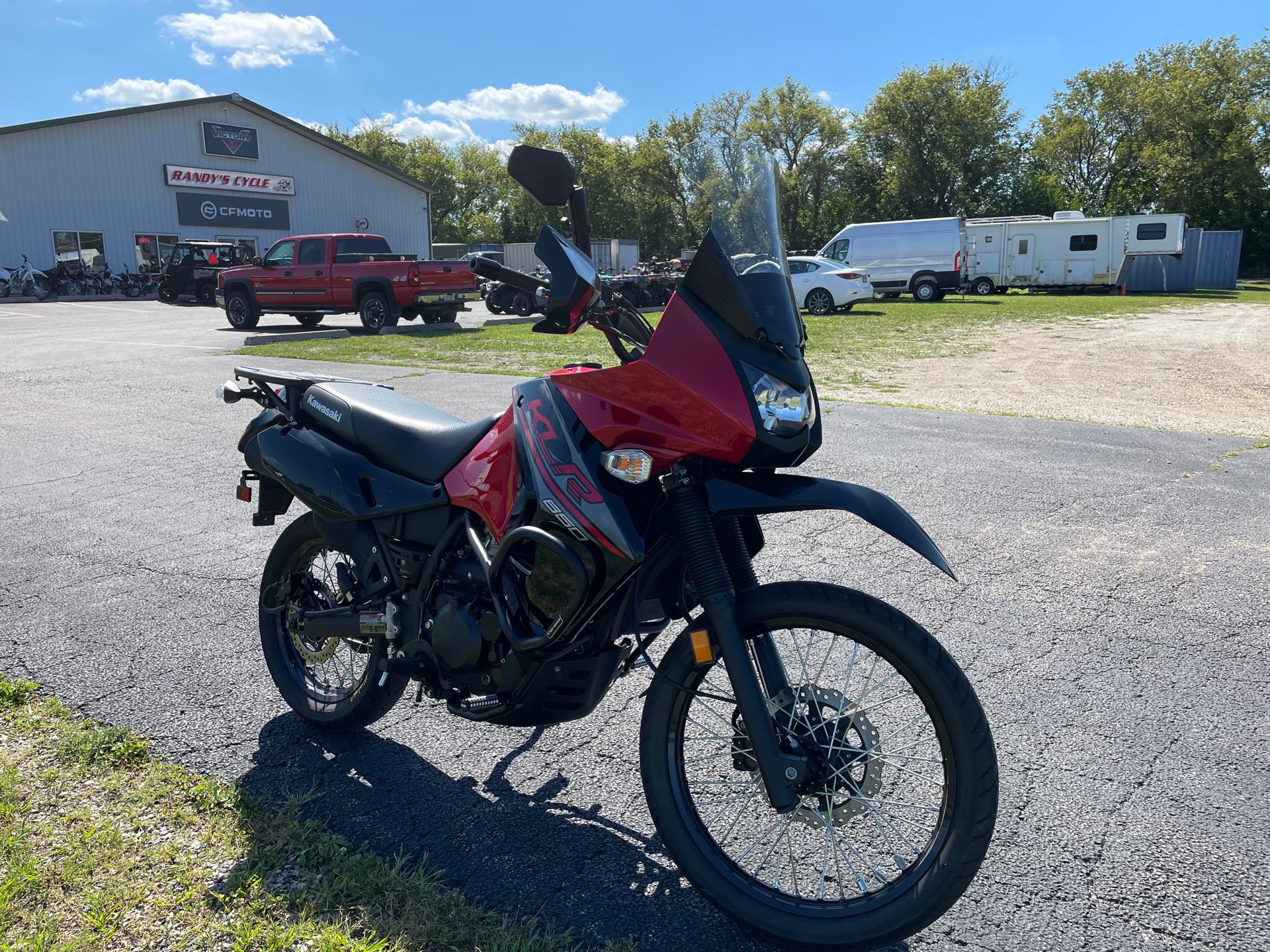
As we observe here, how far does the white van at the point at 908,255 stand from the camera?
104 ft

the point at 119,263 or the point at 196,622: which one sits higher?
the point at 119,263

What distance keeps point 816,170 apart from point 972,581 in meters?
67.0

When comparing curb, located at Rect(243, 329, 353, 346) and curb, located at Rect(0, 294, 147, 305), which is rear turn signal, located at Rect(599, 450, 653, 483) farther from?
curb, located at Rect(0, 294, 147, 305)

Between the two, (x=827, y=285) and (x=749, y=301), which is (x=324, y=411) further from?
(x=827, y=285)

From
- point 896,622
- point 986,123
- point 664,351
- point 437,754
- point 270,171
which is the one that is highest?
point 986,123

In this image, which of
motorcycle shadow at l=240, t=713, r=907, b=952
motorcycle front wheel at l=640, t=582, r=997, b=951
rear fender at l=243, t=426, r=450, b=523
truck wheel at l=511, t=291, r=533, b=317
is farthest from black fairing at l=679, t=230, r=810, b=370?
truck wheel at l=511, t=291, r=533, b=317

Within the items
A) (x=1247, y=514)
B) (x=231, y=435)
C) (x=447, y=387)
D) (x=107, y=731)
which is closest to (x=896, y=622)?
(x=107, y=731)

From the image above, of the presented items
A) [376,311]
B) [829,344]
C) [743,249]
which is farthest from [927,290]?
[743,249]

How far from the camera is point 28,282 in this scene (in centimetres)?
3412

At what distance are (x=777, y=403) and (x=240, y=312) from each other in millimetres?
21908

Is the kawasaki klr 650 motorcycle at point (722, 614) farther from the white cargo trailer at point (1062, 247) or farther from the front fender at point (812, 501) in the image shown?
the white cargo trailer at point (1062, 247)

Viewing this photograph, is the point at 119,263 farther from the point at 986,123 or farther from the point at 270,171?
the point at 986,123

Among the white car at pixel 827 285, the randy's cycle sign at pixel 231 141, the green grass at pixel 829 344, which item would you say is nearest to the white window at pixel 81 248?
the randy's cycle sign at pixel 231 141

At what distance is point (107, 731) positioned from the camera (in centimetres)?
323
